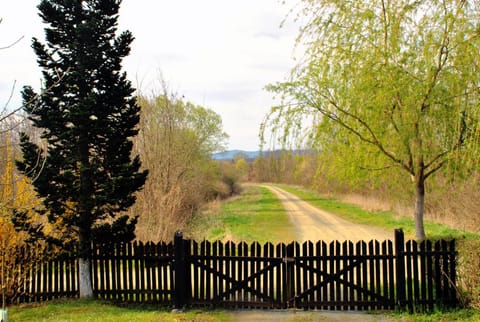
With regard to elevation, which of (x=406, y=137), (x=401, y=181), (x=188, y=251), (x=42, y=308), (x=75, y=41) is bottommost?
(x=42, y=308)

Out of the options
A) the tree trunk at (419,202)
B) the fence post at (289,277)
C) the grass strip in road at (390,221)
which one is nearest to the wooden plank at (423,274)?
the tree trunk at (419,202)

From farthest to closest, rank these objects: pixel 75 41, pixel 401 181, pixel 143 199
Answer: pixel 143 199 → pixel 401 181 → pixel 75 41

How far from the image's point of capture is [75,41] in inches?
363

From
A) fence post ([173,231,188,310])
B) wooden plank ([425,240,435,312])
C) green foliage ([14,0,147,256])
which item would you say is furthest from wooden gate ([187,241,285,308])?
wooden plank ([425,240,435,312])

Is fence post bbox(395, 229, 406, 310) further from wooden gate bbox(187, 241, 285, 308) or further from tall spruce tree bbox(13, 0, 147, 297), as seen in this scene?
tall spruce tree bbox(13, 0, 147, 297)

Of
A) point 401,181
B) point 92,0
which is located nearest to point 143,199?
point 92,0

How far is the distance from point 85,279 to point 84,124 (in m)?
3.41

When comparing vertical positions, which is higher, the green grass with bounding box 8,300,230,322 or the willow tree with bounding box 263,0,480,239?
the willow tree with bounding box 263,0,480,239

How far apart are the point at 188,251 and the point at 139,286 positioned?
1591 millimetres

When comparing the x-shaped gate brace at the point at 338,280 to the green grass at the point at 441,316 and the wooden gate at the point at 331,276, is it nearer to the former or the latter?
the wooden gate at the point at 331,276

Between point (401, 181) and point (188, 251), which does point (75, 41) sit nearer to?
point (188, 251)

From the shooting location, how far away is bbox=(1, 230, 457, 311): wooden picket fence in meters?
8.12

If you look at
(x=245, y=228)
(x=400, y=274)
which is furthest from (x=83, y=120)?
(x=245, y=228)

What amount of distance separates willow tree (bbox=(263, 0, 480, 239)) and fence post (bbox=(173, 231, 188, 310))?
3.54m
